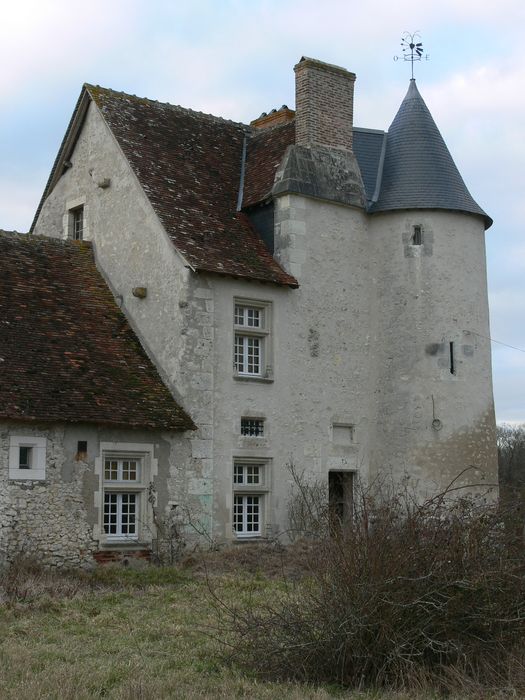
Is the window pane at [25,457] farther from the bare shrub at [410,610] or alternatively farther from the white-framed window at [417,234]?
the white-framed window at [417,234]

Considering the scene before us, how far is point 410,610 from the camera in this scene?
879 centimetres

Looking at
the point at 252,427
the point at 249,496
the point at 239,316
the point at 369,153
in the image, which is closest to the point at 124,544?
the point at 249,496

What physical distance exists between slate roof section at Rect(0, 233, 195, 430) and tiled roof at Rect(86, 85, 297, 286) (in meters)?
2.26

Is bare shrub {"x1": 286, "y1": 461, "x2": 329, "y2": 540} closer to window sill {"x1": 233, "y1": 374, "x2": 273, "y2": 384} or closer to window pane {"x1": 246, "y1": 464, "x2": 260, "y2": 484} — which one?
window pane {"x1": 246, "y1": 464, "x2": 260, "y2": 484}

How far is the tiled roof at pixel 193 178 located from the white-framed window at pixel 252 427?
2.76 m

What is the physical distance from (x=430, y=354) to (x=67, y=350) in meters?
7.56

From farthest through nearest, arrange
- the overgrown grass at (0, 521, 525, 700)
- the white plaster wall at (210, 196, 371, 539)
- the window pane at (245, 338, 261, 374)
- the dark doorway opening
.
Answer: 1. the dark doorway opening
2. the window pane at (245, 338, 261, 374)
3. the white plaster wall at (210, 196, 371, 539)
4. the overgrown grass at (0, 521, 525, 700)

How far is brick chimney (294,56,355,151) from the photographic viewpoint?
22094 mm

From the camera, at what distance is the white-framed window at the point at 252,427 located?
65.3 ft

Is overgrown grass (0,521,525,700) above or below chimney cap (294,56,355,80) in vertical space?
below

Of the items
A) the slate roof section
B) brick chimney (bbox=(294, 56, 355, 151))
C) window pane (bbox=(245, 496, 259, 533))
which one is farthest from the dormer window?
window pane (bbox=(245, 496, 259, 533))

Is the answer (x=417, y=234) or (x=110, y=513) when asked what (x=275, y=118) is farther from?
(x=110, y=513)

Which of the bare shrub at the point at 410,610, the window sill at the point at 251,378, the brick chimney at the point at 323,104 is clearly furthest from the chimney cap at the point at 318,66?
the bare shrub at the point at 410,610

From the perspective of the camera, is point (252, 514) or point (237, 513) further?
point (252, 514)
